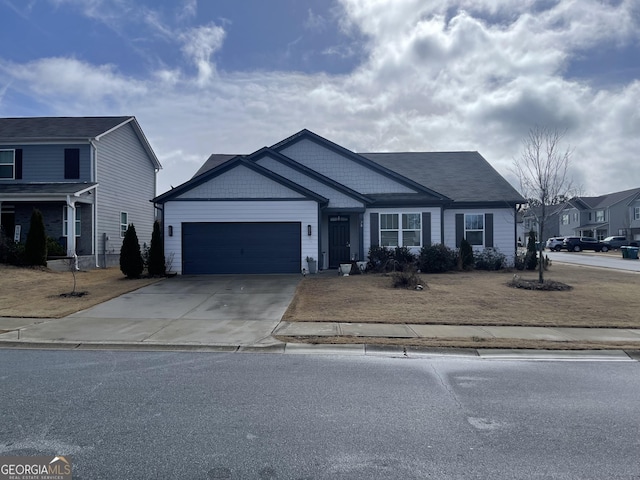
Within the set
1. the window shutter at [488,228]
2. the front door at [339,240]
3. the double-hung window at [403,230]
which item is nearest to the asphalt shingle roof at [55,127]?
the front door at [339,240]

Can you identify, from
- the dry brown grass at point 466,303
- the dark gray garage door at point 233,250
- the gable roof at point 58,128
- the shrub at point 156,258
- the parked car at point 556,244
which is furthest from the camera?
the parked car at point 556,244

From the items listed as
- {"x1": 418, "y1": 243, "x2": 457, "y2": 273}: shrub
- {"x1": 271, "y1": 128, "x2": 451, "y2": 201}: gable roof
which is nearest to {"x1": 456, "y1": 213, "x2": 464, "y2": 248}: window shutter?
{"x1": 271, "y1": 128, "x2": 451, "y2": 201}: gable roof

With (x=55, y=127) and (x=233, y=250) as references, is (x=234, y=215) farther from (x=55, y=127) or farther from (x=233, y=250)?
A: (x=55, y=127)

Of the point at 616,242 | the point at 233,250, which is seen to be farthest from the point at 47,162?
the point at 616,242

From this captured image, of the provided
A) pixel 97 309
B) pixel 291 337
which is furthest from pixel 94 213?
pixel 291 337

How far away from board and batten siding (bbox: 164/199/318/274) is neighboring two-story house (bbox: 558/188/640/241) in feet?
182

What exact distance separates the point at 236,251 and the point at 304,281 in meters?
3.91

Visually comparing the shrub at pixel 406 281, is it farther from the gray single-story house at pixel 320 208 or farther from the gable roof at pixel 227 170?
the gable roof at pixel 227 170

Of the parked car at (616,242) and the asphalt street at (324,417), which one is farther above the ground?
the parked car at (616,242)

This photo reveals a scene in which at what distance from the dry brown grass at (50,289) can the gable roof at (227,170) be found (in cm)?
375

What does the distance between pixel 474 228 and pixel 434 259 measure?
3.68 meters

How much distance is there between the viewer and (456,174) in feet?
80.3

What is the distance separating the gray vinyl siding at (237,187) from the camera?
735 inches

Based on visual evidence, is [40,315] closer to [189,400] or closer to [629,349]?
[189,400]
